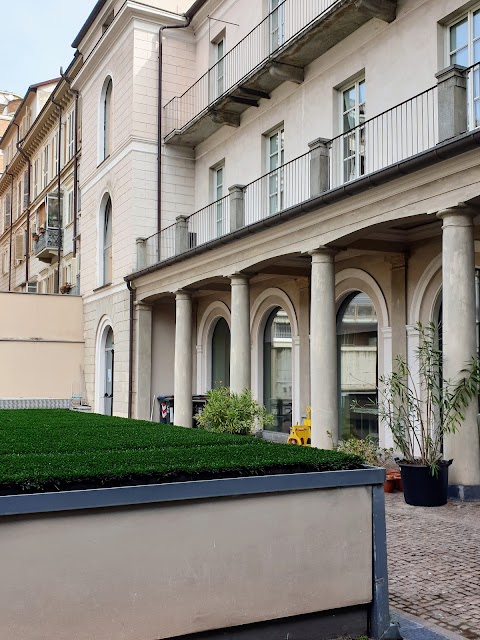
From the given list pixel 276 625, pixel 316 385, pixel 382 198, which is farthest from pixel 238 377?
pixel 276 625

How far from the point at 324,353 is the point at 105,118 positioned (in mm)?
14913

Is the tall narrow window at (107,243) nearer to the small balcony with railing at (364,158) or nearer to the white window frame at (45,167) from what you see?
the small balcony with railing at (364,158)

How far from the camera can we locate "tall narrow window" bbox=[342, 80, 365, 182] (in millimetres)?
13211

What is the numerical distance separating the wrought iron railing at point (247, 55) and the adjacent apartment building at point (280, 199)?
6 cm

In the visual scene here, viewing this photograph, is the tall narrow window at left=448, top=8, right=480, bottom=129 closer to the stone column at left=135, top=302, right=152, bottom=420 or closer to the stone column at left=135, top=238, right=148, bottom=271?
the stone column at left=135, top=238, right=148, bottom=271

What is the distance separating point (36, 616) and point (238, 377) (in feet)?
36.9

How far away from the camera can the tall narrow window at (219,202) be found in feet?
61.1

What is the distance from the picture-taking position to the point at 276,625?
159 inches

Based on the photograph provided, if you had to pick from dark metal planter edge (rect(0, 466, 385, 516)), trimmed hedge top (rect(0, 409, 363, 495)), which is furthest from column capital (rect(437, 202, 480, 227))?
dark metal planter edge (rect(0, 466, 385, 516))

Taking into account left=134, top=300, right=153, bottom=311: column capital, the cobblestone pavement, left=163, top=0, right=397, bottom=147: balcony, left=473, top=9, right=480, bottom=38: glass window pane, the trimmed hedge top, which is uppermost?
left=163, top=0, right=397, bottom=147: balcony

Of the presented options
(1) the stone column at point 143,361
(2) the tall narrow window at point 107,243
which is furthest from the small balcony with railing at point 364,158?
(2) the tall narrow window at point 107,243

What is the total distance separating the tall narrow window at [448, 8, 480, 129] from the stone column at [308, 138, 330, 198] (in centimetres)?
240

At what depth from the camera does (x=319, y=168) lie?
1198cm

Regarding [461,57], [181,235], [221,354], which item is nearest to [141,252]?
[181,235]
